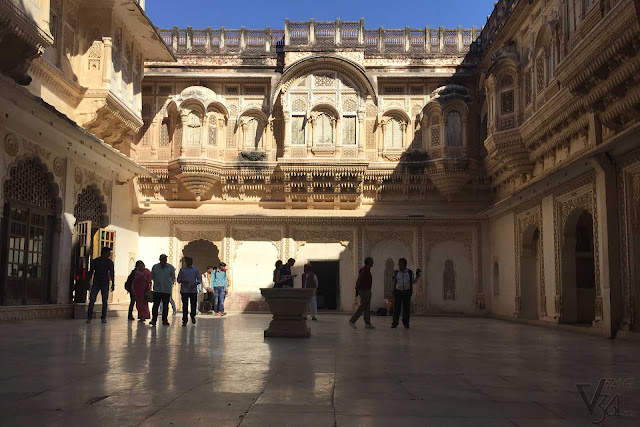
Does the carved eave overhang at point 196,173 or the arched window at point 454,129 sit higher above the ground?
the arched window at point 454,129

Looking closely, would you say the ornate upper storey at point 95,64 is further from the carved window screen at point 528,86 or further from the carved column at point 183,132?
the carved window screen at point 528,86

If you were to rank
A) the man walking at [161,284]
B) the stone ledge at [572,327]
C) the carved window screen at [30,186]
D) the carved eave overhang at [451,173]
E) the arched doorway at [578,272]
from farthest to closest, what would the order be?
1. the carved eave overhang at [451,173]
2. the arched doorway at [578,272]
3. the carved window screen at [30,186]
4. the man walking at [161,284]
5. the stone ledge at [572,327]

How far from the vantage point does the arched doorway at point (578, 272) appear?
12719 millimetres

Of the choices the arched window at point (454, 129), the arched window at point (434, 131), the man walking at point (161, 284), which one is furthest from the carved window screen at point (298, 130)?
the man walking at point (161, 284)

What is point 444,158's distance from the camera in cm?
1823

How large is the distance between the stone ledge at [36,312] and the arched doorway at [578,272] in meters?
10.5

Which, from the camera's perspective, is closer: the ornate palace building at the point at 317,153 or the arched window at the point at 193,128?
the ornate palace building at the point at 317,153

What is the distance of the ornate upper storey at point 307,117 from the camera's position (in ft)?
61.6

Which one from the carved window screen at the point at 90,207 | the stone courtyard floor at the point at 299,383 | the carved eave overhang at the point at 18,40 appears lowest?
the stone courtyard floor at the point at 299,383

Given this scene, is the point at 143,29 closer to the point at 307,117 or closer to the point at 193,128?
the point at 193,128

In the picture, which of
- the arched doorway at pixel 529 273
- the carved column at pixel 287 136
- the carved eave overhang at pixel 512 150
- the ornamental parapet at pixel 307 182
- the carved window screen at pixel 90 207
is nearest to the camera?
the carved eave overhang at pixel 512 150

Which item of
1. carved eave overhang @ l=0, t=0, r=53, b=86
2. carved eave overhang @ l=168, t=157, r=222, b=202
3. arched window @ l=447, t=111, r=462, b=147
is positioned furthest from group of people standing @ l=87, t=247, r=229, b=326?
arched window @ l=447, t=111, r=462, b=147

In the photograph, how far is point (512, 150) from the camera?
14.9 metres

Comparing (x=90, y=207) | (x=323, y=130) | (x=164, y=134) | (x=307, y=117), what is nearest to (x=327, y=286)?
(x=323, y=130)
